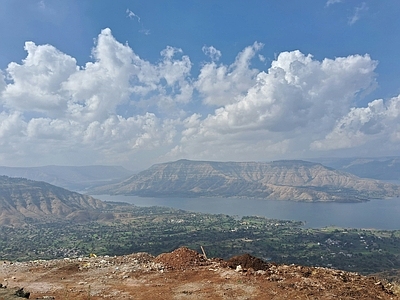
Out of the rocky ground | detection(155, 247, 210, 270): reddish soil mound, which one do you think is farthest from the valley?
the rocky ground

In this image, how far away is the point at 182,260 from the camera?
1680 centimetres

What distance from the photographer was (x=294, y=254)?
10294 cm

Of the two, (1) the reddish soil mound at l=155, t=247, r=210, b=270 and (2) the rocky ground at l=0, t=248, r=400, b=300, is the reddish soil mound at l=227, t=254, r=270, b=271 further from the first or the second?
(1) the reddish soil mound at l=155, t=247, r=210, b=270

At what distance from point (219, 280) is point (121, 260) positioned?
7453 mm

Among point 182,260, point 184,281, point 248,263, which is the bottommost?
point 184,281

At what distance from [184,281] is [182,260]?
2.85 metres

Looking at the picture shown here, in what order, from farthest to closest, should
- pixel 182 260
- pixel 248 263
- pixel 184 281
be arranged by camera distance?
pixel 182 260 → pixel 248 263 → pixel 184 281

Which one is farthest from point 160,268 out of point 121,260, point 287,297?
point 287,297

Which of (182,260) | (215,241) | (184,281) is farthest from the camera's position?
(215,241)

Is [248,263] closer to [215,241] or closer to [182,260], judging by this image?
[182,260]

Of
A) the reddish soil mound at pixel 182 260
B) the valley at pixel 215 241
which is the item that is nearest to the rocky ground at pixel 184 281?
the reddish soil mound at pixel 182 260

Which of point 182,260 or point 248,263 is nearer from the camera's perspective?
point 248,263

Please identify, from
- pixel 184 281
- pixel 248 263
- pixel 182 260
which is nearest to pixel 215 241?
pixel 182 260

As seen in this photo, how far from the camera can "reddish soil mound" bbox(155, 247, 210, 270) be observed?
53.5 feet
